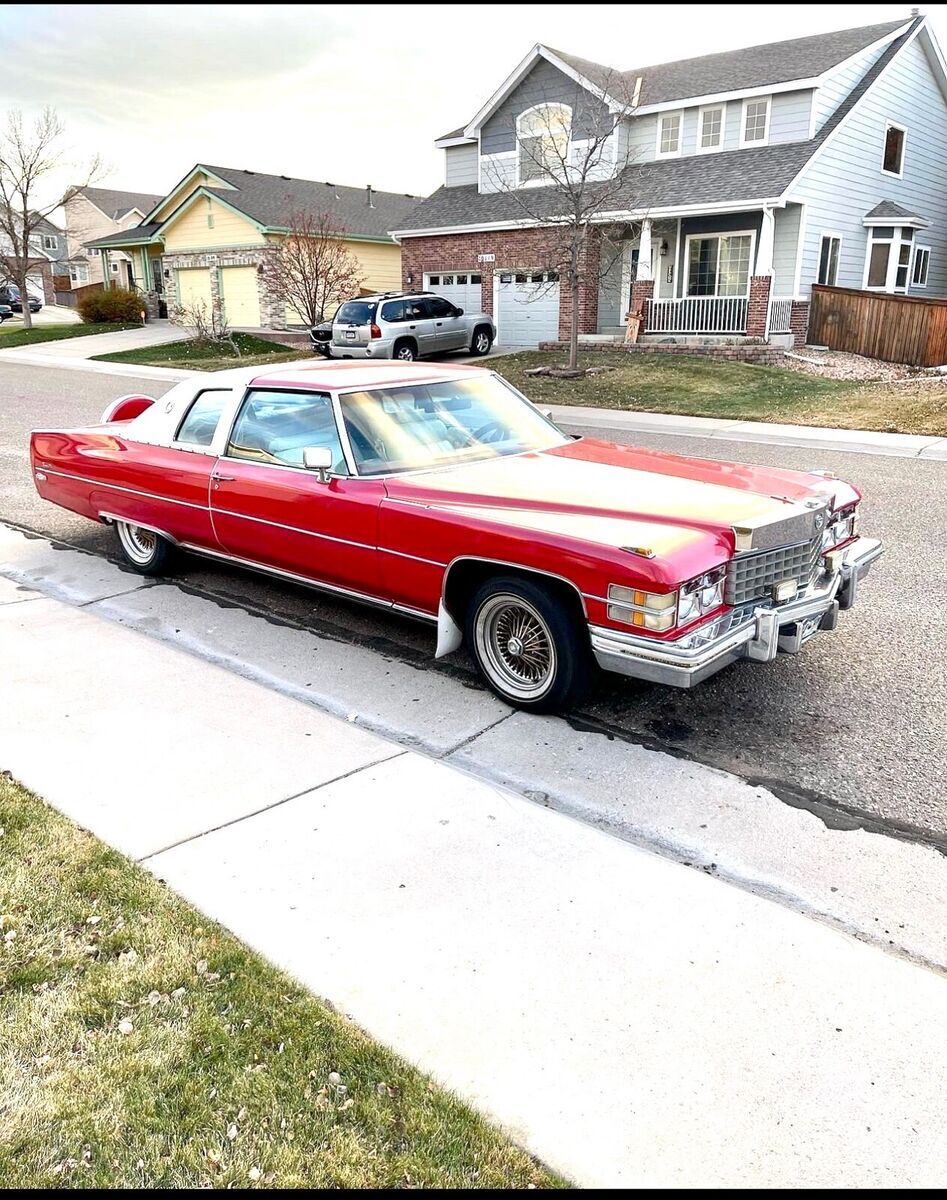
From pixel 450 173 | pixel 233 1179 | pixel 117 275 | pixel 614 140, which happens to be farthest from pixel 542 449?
pixel 117 275

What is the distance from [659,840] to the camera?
3.60 meters

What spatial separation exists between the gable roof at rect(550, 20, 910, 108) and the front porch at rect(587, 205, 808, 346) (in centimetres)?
314

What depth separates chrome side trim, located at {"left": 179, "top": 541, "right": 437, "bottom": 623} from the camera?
16.3 ft

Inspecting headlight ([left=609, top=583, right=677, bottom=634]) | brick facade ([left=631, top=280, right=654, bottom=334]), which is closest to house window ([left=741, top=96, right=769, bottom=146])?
brick facade ([left=631, top=280, right=654, bottom=334])

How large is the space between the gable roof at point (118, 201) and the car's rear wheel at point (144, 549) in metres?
65.0

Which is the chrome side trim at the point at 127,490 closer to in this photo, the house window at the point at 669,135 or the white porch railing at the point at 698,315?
the white porch railing at the point at 698,315

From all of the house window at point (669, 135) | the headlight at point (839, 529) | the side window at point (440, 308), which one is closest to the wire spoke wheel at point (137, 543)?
the headlight at point (839, 529)

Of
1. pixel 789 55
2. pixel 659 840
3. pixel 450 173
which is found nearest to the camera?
pixel 659 840

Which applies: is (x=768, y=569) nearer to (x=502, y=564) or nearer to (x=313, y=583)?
(x=502, y=564)

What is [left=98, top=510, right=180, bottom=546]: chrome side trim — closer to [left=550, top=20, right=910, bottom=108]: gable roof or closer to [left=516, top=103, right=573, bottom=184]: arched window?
[left=516, top=103, right=573, bottom=184]: arched window

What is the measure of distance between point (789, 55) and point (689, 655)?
2577cm

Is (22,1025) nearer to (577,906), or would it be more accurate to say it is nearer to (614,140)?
(577,906)

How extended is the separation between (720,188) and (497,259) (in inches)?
261

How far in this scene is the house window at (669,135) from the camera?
2442cm
